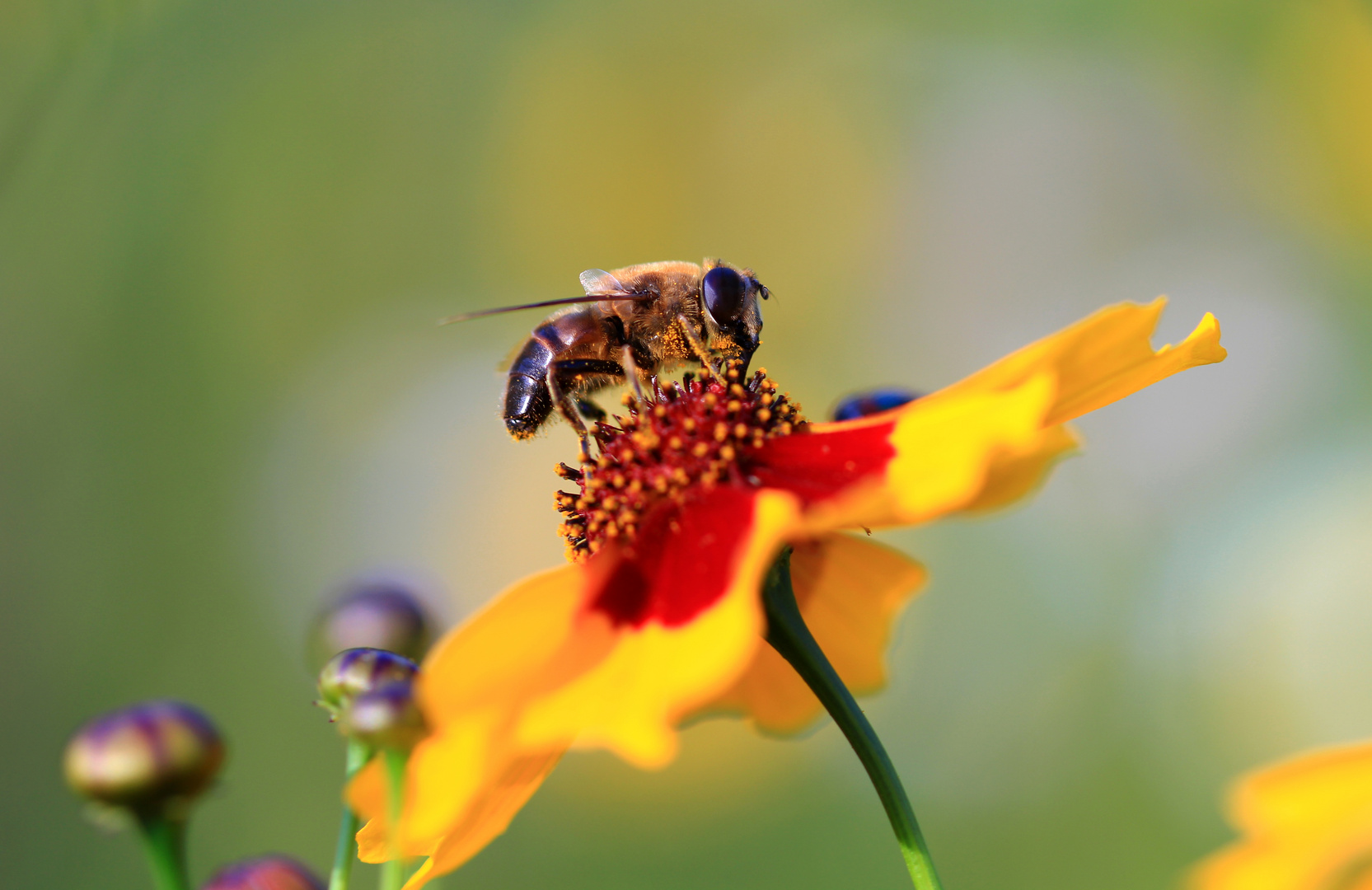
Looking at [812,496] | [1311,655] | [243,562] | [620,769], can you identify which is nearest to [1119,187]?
[1311,655]

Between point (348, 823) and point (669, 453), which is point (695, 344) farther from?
point (348, 823)

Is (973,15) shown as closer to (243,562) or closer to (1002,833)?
(1002,833)

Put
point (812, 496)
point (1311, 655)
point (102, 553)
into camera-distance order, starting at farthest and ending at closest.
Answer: point (102, 553) → point (1311, 655) → point (812, 496)

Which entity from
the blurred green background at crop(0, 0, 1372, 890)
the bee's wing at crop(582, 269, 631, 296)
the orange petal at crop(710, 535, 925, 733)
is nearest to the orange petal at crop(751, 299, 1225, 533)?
the orange petal at crop(710, 535, 925, 733)

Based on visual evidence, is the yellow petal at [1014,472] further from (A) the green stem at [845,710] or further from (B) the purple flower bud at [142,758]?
(B) the purple flower bud at [142,758]

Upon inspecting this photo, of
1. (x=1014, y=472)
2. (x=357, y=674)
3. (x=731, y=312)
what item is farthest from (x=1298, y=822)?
(x=731, y=312)

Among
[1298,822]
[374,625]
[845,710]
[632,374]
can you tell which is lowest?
[1298,822]
